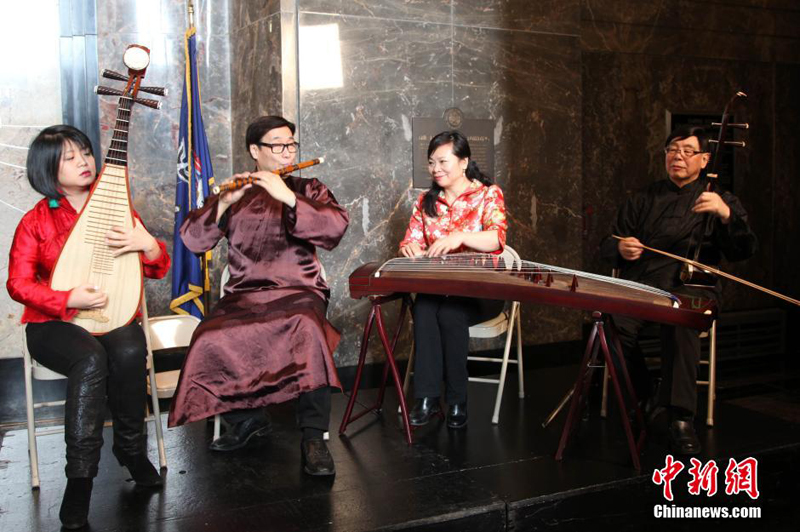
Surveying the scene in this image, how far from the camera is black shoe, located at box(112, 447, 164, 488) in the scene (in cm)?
262

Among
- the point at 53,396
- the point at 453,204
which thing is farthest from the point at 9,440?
the point at 453,204

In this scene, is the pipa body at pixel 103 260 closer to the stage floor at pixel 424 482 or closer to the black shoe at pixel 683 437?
the stage floor at pixel 424 482

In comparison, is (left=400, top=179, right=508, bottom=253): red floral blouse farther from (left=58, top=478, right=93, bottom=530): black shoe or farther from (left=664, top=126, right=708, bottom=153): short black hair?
(left=58, top=478, right=93, bottom=530): black shoe

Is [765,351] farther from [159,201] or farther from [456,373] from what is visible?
[159,201]

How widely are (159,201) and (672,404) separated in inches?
104

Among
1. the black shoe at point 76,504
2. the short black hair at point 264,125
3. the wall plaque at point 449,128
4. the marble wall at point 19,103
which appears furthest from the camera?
the wall plaque at point 449,128

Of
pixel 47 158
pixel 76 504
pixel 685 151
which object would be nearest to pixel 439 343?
pixel 685 151

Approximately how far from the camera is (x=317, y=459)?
2764 millimetres

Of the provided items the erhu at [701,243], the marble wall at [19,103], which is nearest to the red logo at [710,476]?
the erhu at [701,243]

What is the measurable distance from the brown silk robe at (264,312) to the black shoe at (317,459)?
19cm

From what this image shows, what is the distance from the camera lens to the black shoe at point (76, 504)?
2.35 metres

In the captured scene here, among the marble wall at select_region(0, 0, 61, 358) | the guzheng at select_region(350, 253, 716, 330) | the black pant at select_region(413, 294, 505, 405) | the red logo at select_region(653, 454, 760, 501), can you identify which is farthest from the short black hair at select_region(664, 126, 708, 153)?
the marble wall at select_region(0, 0, 61, 358)

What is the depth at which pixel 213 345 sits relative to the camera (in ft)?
9.14

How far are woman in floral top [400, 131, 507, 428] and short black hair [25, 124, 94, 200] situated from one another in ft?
4.51
